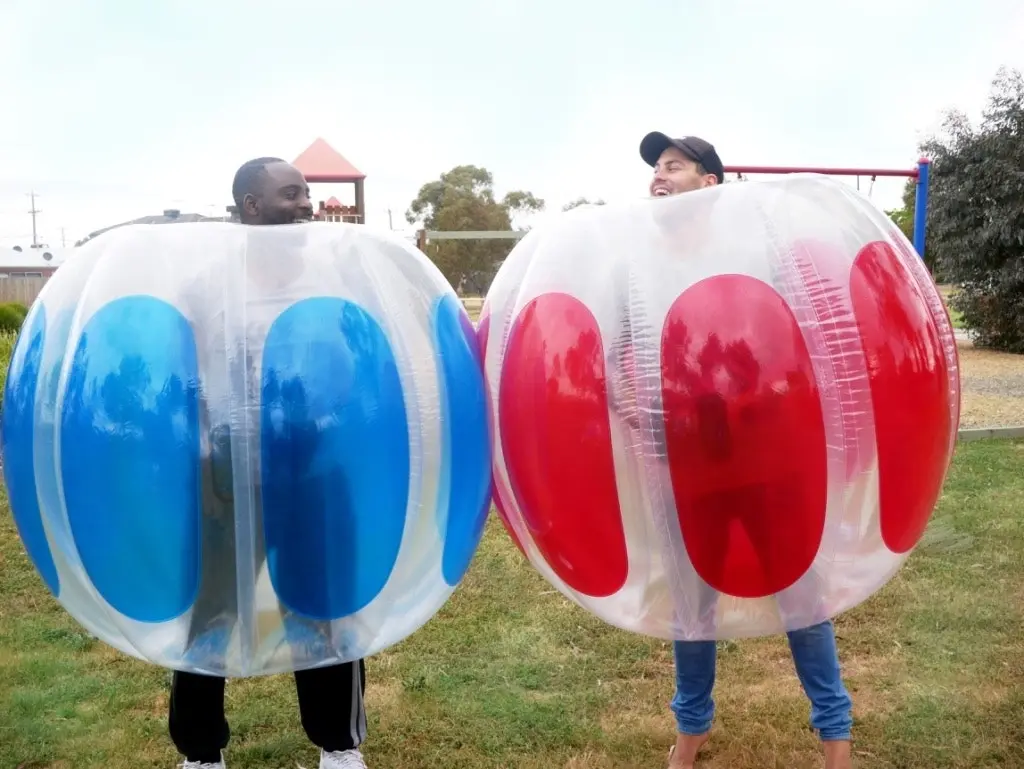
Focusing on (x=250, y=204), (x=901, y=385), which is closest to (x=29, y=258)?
(x=250, y=204)

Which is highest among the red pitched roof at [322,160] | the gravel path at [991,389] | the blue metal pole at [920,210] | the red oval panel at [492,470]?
the red pitched roof at [322,160]

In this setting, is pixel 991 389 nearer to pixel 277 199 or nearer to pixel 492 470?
pixel 492 470

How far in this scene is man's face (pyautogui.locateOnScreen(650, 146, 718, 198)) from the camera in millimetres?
2643

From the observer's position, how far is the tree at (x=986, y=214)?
560 inches

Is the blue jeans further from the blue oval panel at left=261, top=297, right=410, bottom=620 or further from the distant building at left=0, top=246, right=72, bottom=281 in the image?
the distant building at left=0, top=246, right=72, bottom=281

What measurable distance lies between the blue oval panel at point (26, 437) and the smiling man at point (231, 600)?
0.42 m

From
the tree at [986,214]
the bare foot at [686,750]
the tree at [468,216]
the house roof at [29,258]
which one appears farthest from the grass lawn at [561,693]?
the house roof at [29,258]

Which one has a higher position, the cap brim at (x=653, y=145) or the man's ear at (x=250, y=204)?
the cap brim at (x=653, y=145)

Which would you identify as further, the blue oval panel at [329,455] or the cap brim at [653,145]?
the cap brim at [653,145]

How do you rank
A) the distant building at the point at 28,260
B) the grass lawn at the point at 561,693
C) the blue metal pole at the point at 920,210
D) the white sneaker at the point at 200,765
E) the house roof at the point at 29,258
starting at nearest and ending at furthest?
the white sneaker at the point at 200,765 < the grass lawn at the point at 561,693 < the blue metal pole at the point at 920,210 < the distant building at the point at 28,260 < the house roof at the point at 29,258

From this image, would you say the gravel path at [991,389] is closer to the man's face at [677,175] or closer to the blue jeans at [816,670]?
the blue jeans at [816,670]

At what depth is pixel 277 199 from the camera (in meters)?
2.29

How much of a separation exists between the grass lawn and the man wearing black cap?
263mm

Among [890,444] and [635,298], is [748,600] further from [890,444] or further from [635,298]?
[635,298]
